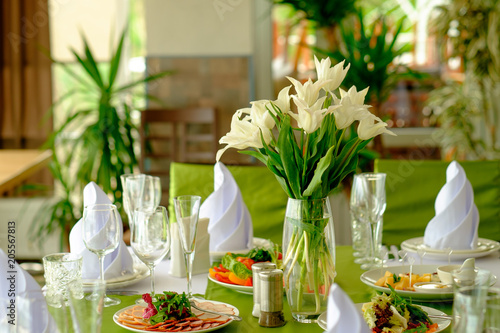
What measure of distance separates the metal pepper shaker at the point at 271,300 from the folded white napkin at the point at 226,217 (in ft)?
1.81

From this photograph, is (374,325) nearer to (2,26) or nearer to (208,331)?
(208,331)

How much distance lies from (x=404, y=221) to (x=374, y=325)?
3.60ft

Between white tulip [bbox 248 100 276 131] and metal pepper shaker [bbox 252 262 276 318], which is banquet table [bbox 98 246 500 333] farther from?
white tulip [bbox 248 100 276 131]

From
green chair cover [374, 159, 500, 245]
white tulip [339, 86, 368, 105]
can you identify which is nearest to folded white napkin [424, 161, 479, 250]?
green chair cover [374, 159, 500, 245]

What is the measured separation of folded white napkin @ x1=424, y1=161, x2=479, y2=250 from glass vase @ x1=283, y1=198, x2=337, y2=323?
1.90 ft

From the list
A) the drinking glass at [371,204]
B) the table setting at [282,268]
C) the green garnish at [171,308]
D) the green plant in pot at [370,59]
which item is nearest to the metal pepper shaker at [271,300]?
the table setting at [282,268]

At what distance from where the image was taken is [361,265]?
1711mm

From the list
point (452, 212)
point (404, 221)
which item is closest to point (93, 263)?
point (452, 212)

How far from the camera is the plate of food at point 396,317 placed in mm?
1156

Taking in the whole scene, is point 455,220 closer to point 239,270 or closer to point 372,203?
point 372,203

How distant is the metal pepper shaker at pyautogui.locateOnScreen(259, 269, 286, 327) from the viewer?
1258 mm

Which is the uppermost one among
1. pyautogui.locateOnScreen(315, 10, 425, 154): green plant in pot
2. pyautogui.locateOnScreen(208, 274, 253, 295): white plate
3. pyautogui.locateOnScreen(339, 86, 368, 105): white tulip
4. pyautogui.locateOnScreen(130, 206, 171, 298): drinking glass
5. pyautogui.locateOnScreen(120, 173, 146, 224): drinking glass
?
pyautogui.locateOnScreen(315, 10, 425, 154): green plant in pot

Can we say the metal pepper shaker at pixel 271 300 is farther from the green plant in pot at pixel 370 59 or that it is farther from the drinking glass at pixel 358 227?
the green plant in pot at pixel 370 59

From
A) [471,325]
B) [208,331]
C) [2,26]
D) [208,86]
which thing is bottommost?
[208,331]
